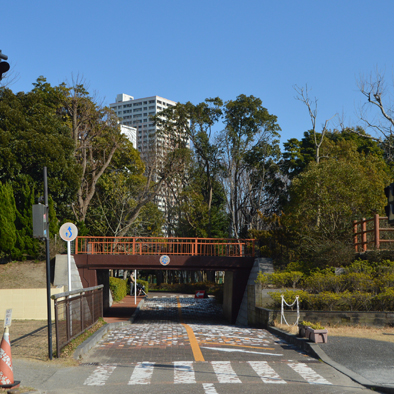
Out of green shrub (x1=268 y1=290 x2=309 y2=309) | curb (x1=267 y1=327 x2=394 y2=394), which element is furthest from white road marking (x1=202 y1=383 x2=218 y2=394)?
green shrub (x1=268 y1=290 x2=309 y2=309)

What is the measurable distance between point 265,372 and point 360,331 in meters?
6.42

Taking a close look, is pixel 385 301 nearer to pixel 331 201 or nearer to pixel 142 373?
pixel 331 201

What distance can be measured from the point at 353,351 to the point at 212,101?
38.4 m

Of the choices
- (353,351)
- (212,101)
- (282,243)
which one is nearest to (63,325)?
(353,351)

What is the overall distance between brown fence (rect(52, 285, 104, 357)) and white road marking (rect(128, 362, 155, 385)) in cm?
179

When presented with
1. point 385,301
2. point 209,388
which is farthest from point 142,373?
point 385,301

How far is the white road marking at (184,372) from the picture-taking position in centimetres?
813

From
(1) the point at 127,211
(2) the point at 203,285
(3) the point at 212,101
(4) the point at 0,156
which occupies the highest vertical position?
(3) the point at 212,101

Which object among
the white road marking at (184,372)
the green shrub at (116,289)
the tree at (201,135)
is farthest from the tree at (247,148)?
the white road marking at (184,372)

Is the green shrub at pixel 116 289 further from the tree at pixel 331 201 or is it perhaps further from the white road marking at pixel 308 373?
the white road marking at pixel 308 373

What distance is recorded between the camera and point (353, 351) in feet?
35.3

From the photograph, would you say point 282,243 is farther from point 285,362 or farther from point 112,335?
point 285,362

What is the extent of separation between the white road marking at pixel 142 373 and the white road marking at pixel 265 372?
2.01 m

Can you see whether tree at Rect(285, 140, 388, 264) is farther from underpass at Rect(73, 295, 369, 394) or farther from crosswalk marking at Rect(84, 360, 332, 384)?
crosswalk marking at Rect(84, 360, 332, 384)
